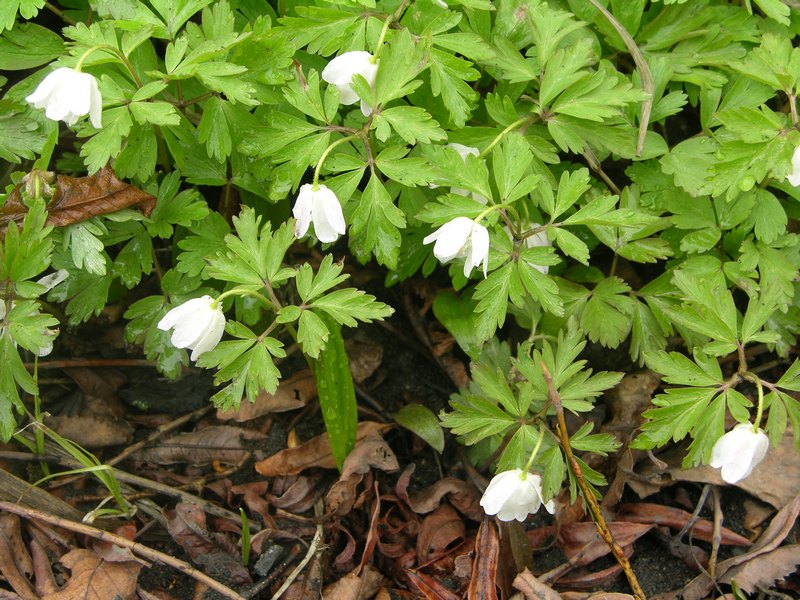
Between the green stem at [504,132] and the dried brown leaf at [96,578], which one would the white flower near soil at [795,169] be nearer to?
the green stem at [504,132]

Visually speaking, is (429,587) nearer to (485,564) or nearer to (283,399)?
(485,564)

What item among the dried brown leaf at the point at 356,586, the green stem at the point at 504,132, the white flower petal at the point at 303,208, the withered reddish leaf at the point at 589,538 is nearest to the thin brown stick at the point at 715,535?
the withered reddish leaf at the point at 589,538

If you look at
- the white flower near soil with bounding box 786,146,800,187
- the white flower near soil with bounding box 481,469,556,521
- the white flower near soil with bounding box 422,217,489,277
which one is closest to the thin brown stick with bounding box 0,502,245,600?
the white flower near soil with bounding box 481,469,556,521

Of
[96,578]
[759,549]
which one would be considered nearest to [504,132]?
[759,549]

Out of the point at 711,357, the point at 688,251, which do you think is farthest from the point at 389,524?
the point at 688,251

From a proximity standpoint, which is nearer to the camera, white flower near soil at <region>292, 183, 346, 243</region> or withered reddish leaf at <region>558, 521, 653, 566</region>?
white flower near soil at <region>292, 183, 346, 243</region>

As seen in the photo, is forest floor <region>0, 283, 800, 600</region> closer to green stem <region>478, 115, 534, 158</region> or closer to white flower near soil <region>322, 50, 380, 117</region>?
green stem <region>478, 115, 534, 158</region>

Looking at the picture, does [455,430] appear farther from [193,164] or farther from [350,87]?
[193,164]
